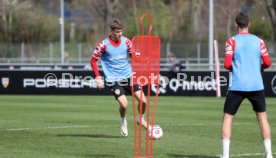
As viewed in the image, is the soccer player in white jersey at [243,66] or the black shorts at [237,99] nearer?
the soccer player in white jersey at [243,66]

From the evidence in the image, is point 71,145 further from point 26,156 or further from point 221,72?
point 221,72

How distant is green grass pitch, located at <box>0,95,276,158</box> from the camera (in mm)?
14188

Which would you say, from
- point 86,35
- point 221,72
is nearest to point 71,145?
point 221,72

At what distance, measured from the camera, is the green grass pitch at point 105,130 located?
14188 mm

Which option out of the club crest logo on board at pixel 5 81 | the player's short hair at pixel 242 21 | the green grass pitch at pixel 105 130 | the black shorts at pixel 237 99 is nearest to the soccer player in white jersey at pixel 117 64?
the green grass pitch at pixel 105 130

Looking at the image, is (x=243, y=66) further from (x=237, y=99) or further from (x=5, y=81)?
(x=5, y=81)

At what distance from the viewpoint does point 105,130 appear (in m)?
18.2

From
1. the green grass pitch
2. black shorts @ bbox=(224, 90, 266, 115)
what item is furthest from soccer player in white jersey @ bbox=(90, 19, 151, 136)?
black shorts @ bbox=(224, 90, 266, 115)

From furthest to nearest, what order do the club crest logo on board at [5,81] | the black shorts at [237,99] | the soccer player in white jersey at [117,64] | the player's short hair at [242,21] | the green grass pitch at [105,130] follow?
the club crest logo on board at [5,81]
the soccer player in white jersey at [117,64]
the green grass pitch at [105,130]
the black shorts at [237,99]
the player's short hair at [242,21]

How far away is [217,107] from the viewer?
26.4m

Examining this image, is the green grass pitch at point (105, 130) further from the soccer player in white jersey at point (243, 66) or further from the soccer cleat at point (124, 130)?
the soccer player in white jersey at point (243, 66)

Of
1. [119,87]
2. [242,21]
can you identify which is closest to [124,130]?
[119,87]

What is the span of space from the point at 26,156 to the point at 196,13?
5813cm

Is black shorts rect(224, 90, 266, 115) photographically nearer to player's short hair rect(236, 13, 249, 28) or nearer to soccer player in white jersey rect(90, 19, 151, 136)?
player's short hair rect(236, 13, 249, 28)
